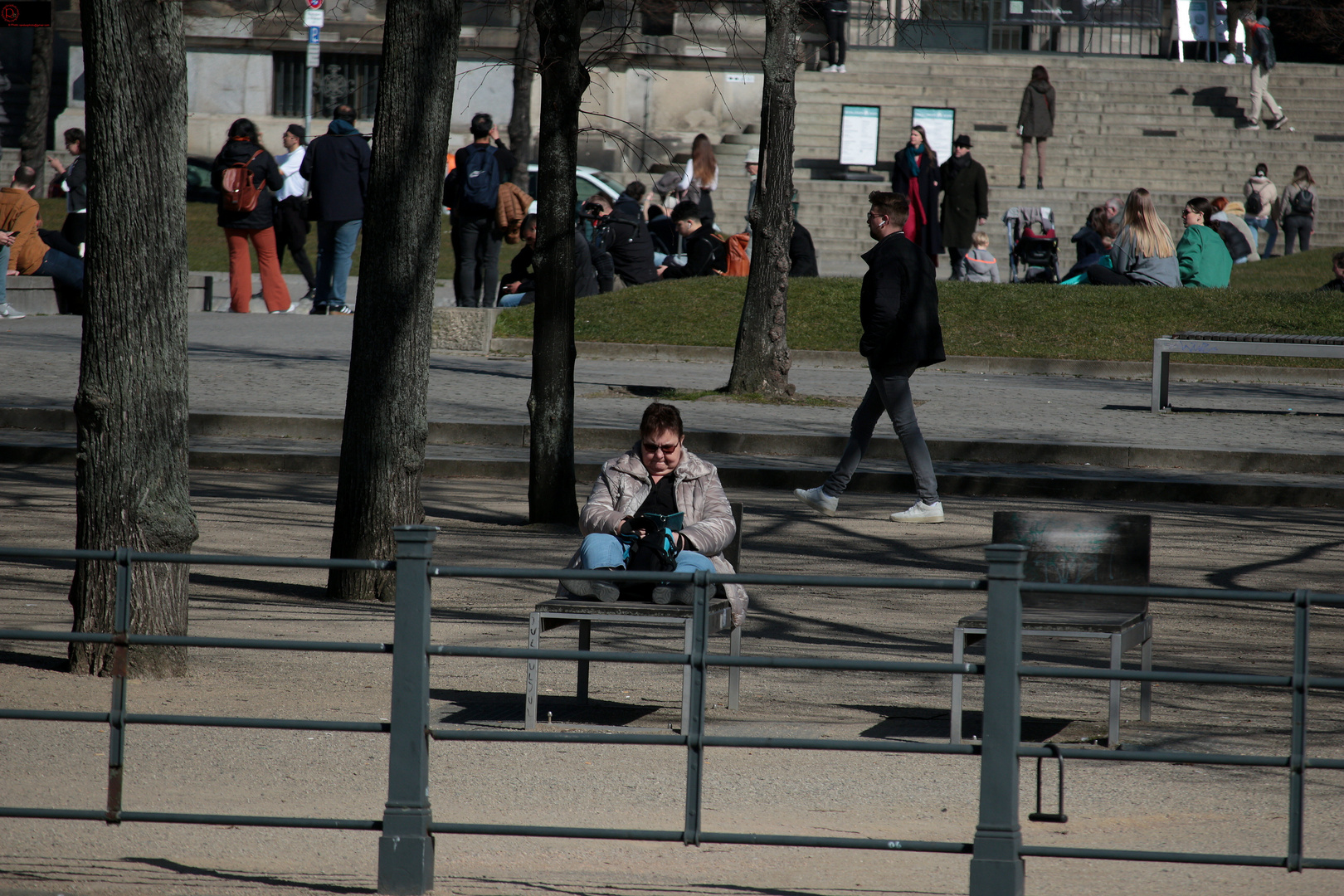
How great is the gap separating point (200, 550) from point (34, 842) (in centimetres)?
434

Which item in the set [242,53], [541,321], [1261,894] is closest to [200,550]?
[541,321]

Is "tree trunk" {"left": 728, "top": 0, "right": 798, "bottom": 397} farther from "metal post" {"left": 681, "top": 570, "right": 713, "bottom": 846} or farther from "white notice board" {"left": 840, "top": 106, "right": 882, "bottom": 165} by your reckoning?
"white notice board" {"left": 840, "top": 106, "right": 882, "bottom": 165}

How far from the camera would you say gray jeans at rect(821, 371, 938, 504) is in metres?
10.6

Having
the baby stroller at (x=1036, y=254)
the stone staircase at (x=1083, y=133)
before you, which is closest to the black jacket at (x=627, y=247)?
the baby stroller at (x=1036, y=254)

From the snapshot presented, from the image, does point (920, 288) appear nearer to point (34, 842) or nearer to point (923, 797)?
point (923, 797)

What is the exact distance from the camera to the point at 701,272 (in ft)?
70.7

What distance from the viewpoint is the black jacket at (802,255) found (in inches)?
835

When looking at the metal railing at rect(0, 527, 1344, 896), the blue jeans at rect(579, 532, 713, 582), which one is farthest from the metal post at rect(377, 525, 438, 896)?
the blue jeans at rect(579, 532, 713, 582)

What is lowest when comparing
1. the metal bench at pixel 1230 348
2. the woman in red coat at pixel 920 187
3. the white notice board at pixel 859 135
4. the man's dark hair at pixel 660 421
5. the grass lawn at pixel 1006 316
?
the man's dark hair at pixel 660 421

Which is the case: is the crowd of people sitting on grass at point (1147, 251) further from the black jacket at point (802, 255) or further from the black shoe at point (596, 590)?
the black shoe at point (596, 590)

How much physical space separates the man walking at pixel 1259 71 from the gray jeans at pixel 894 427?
93.2 feet

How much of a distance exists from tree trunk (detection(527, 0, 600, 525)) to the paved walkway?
301 cm

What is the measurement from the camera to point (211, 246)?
91.3 ft

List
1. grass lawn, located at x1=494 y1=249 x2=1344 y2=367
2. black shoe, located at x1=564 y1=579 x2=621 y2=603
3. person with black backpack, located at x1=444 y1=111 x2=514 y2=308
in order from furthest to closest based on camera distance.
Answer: person with black backpack, located at x1=444 y1=111 x2=514 y2=308, grass lawn, located at x1=494 y1=249 x2=1344 y2=367, black shoe, located at x1=564 y1=579 x2=621 y2=603
